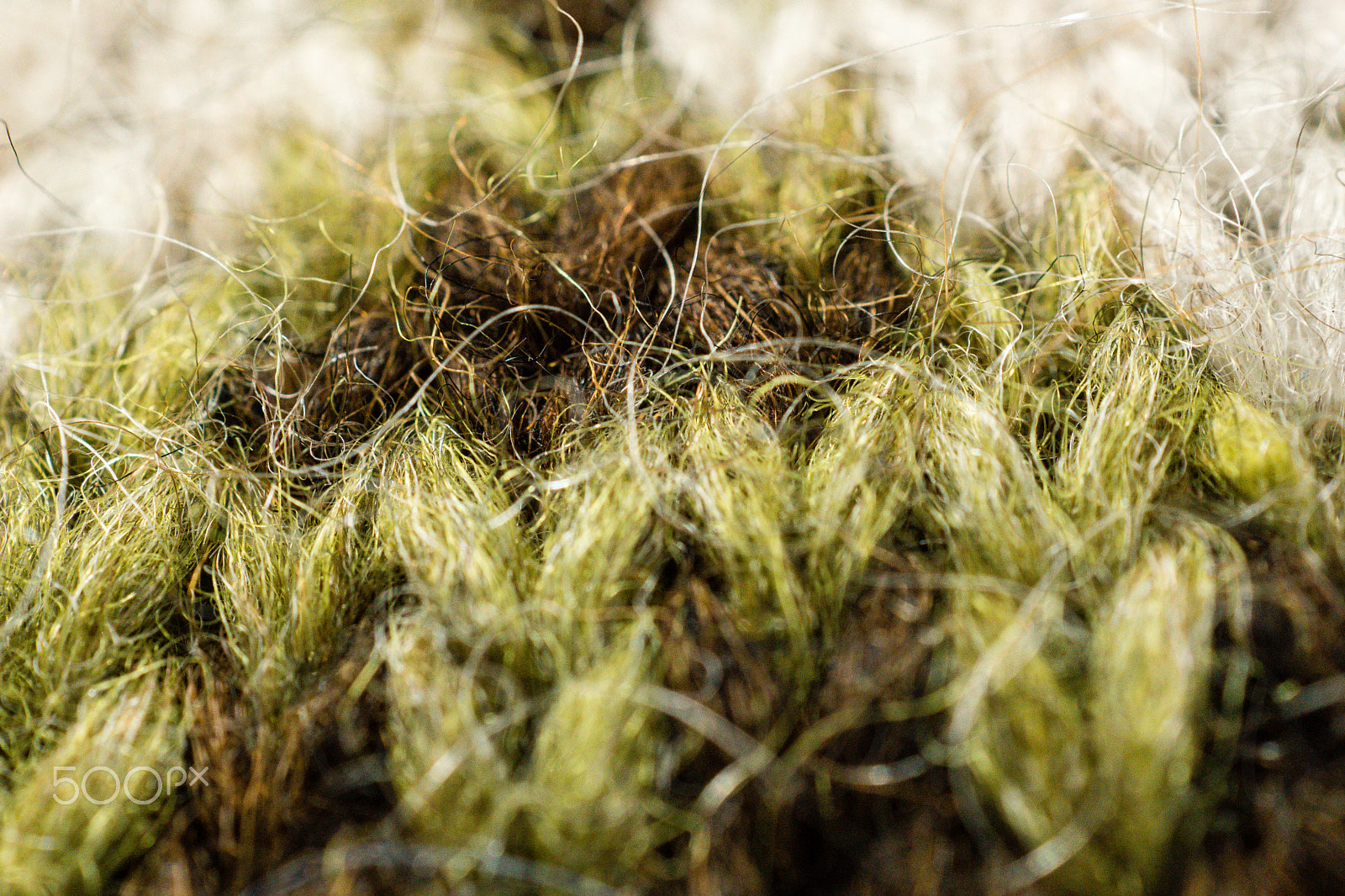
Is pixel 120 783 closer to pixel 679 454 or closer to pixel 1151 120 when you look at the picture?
pixel 679 454

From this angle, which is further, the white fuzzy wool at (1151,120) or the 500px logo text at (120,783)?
the white fuzzy wool at (1151,120)

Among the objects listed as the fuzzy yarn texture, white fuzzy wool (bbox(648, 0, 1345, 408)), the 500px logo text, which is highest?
white fuzzy wool (bbox(648, 0, 1345, 408))

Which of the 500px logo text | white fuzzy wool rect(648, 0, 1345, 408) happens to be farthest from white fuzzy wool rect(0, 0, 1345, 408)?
the 500px logo text

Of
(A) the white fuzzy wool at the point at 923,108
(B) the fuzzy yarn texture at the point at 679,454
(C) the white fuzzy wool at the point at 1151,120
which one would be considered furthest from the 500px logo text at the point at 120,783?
(C) the white fuzzy wool at the point at 1151,120

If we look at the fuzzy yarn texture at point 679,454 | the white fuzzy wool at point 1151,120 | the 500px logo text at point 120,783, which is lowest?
the 500px logo text at point 120,783

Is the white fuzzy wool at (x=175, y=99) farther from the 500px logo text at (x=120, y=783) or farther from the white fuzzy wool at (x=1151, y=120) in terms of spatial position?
the 500px logo text at (x=120, y=783)

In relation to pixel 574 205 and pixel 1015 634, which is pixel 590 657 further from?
pixel 574 205

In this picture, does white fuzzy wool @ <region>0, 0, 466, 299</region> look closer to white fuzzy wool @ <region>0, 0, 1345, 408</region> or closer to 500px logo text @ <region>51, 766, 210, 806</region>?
white fuzzy wool @ <region>0, 0, 1345, 408</region>

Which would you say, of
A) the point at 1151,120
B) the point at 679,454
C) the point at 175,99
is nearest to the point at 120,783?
the point at 679,454

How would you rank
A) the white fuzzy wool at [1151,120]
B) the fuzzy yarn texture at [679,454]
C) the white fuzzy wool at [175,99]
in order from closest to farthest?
the fuzzy yarn texture at [679,454]
the white fuzzy wool at [1151,120]
the white fuzzy wool at [175,99]
